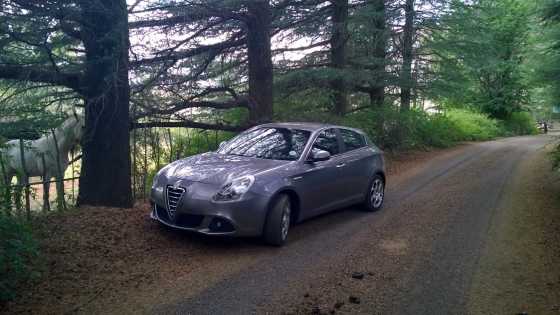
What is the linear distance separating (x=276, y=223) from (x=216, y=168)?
1175mm

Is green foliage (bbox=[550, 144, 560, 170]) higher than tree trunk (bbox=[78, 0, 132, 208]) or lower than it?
lower

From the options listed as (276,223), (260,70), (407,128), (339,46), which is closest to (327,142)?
(276,223)

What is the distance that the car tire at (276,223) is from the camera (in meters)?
6.50

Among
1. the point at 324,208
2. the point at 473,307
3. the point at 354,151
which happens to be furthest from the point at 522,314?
the point at 354,151

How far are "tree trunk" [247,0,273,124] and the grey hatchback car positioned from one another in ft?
11.7

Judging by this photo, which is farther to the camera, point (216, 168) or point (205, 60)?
point (205, 60)

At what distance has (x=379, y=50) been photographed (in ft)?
57.4

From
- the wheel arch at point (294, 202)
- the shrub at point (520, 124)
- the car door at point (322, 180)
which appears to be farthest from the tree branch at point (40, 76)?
the shrub at point (520, 124)

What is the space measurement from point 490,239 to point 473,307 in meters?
2.70

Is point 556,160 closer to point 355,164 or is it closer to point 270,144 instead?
point 355,164

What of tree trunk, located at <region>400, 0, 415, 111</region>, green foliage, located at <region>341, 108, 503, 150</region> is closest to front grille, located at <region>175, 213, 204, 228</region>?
green foliage, located at <region>341, 108, 503, 150</region>

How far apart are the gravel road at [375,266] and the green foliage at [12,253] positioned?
1.36 m

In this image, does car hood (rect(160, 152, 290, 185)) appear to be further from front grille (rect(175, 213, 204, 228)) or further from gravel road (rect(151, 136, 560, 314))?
gravel road (rect(151, 136, 560, 314))

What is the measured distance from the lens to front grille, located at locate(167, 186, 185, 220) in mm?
6402
